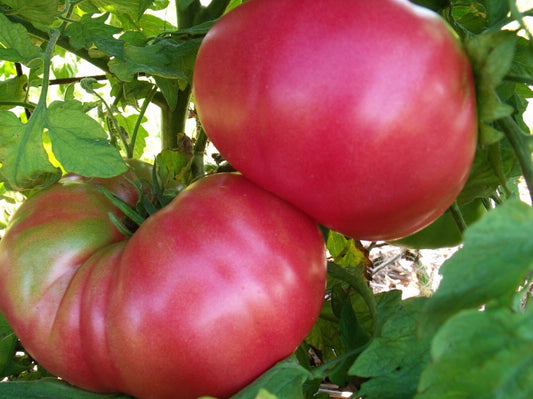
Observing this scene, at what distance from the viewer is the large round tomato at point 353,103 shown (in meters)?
0.45

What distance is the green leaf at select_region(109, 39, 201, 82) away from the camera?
0.67 metres

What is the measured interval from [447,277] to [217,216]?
0.21 meters

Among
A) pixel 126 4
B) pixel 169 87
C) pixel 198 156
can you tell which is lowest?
pixel 198 156

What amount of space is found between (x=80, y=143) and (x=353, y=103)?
0.28 m

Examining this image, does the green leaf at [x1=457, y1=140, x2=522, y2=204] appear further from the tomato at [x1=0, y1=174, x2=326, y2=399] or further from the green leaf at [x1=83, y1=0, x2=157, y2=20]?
the green leaf at [x1=83, y1=0, x2=157, y2=20]

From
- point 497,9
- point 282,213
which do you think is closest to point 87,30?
point 282,213

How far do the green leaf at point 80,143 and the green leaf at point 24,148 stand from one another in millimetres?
17

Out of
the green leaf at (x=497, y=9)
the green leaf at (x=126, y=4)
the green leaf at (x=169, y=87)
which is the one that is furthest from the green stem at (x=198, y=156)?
the green leaf at (x=497, y=9)

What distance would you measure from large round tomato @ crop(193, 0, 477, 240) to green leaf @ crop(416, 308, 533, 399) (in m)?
0.15

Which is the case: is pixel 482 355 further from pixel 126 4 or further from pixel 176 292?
pixel 126 4

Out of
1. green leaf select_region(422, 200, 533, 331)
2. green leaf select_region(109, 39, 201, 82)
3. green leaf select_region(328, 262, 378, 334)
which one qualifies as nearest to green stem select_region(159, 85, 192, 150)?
green leaf select_region(109, 39, 201, 82)

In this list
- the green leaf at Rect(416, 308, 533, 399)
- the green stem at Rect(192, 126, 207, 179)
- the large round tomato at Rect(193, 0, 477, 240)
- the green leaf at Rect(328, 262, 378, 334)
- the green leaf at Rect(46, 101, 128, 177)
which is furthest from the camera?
the green stem at Rect(192, 126, 207, 179)

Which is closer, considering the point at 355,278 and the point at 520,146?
the point at 520,146

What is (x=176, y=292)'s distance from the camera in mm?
493
